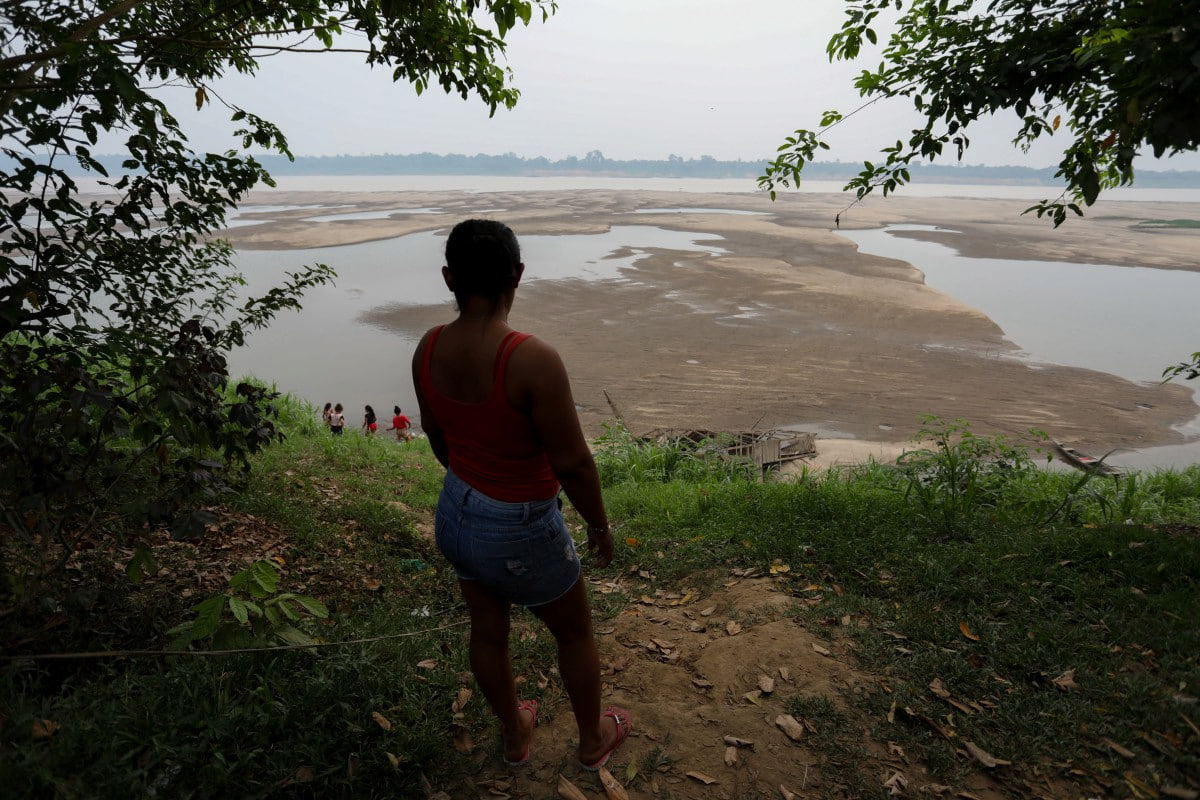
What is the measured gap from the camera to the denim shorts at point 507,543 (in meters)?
2.39

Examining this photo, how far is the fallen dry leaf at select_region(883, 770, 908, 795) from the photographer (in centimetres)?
278

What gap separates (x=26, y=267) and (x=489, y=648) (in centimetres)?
239

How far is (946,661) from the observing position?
3.52 m

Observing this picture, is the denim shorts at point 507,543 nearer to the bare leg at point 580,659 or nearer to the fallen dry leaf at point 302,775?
the bare leg at point 580,659

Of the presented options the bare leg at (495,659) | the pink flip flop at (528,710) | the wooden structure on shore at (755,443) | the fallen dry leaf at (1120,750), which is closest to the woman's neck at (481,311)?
the bare leg at (495,659)

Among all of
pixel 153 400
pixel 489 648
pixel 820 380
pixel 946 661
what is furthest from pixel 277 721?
pixel 820 380

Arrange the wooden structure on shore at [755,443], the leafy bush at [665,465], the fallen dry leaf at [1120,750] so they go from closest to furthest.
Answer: the fallen dry leaf at [1120,750] → the leafy bush at [665,465] → the wooden structure on shore at [755,443]

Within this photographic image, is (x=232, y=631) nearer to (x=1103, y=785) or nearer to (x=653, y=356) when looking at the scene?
(x=1103, y=785)

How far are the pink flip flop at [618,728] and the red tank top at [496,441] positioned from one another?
124 centimetres

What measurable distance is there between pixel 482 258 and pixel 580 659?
1.51 meters

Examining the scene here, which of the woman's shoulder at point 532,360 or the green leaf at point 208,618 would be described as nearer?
the woman's shoulder at point 532,360

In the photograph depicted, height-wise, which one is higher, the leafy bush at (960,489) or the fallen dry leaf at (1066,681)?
the fallen dry leaf at (1066,681)

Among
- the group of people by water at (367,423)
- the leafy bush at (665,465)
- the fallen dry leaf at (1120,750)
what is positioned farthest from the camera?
the group of people by water at (367,423)

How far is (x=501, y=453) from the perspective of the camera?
2346mm
